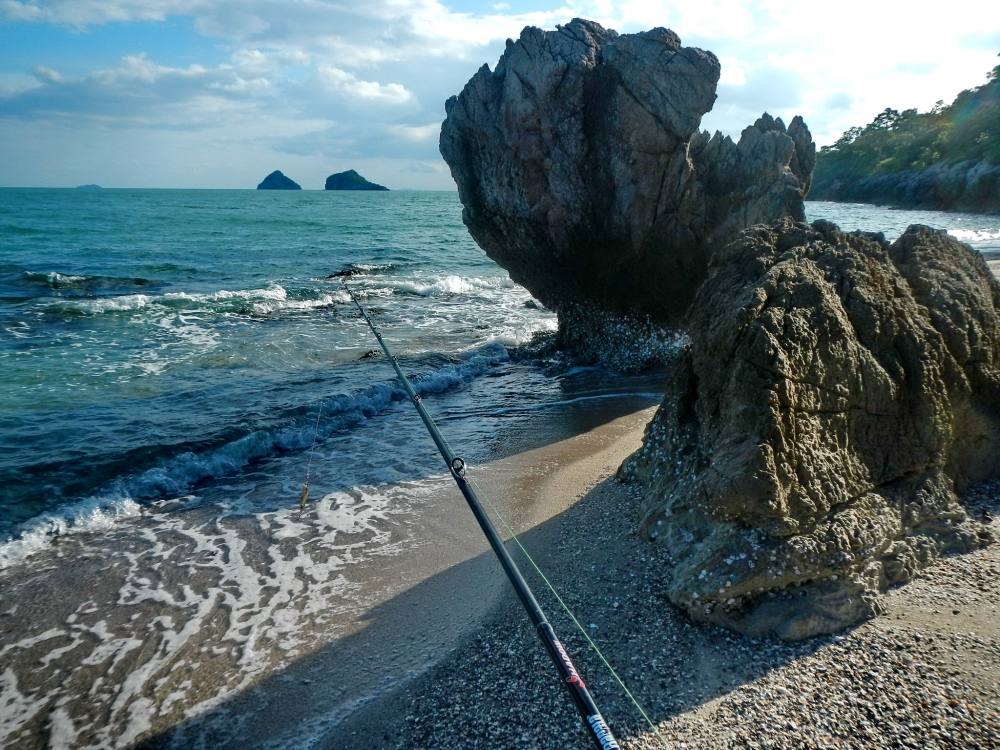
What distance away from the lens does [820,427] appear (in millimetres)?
4609

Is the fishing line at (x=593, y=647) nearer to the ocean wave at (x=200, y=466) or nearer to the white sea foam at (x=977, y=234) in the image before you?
the ocean wave at (x=200, y=466)

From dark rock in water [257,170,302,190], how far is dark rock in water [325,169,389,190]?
17.2 m

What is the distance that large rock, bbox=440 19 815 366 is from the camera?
437 inches

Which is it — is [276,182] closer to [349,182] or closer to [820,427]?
[349,182]

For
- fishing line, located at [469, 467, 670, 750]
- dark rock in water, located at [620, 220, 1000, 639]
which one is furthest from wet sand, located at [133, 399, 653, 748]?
dark rock in water, located at [620, 220, 1000, 639]

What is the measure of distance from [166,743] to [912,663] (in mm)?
4785

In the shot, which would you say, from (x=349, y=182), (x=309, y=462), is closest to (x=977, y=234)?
(x=309, y=462)

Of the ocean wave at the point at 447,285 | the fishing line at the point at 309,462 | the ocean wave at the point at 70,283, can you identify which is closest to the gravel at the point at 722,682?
the fishing line at the point at 309,462

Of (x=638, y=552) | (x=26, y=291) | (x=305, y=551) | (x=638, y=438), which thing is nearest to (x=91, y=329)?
(x=26, y=291)

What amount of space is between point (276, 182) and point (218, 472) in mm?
195881

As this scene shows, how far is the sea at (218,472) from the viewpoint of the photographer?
500 centimetres

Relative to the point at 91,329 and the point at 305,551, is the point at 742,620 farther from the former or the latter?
the point at 91,329

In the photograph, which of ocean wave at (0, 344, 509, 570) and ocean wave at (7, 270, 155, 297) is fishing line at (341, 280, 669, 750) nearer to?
ocean wave at (0, 344, 509, 570)

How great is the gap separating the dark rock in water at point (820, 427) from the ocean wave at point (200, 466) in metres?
5.73
